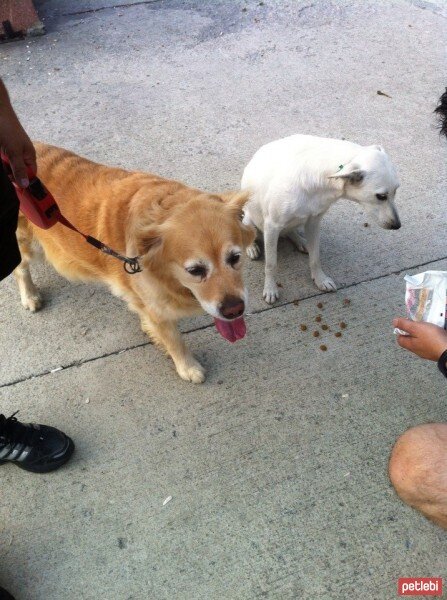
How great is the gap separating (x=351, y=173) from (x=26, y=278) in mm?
2002

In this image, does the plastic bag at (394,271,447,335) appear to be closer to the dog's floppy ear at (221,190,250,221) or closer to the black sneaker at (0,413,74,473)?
the dog's floppy ear at (221,190,250,221)

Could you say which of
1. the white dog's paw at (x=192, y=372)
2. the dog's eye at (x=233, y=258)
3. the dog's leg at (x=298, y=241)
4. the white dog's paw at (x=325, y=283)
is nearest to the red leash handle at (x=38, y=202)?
the dog's eye at (x=233, y=258)

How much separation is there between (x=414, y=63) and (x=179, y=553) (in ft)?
17.3

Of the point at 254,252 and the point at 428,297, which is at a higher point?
the point at 428,297

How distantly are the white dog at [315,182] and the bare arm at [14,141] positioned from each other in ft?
3.69

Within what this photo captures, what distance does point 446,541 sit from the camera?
1959 mm

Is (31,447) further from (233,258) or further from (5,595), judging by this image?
(233,258)

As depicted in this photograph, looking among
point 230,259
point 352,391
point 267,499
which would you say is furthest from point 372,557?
point 230,259

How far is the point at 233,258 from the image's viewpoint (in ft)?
6.60

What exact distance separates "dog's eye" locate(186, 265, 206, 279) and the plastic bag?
0.90 m

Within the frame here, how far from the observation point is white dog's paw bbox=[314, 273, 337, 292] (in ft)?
9.77

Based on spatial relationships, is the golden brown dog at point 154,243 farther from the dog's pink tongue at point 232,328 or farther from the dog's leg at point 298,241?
the dog's leg at point 298,241

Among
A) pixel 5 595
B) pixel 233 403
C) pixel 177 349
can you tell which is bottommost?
pixel 233 403

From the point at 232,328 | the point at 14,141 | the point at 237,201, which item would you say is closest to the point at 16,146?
the point at 14,141
